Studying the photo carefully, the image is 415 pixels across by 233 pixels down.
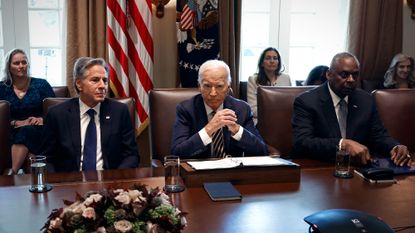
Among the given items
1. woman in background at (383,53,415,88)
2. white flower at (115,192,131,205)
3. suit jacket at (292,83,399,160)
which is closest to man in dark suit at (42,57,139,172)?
suit jacket at (292,83,399,160)

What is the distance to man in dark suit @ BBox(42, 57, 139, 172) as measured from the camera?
2.18m

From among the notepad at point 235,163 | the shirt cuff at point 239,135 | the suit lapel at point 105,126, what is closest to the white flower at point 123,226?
the notepad at point 235,163

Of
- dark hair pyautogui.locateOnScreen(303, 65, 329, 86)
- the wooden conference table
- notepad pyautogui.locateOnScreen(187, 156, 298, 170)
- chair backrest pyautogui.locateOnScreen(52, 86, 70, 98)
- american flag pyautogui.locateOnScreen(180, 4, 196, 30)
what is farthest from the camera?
dark hair pyautogui.locateOnScreen(303, 65, 329, 86)

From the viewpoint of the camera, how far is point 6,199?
145 cm

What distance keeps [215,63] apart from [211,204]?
0.98 meters

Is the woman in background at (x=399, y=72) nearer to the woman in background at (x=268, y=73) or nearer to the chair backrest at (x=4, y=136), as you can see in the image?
the woman in background at (x=268, y=73)

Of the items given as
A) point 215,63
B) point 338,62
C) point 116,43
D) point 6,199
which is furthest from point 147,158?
point 6,199

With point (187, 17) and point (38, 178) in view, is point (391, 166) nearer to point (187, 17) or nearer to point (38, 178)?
point (38, 178)

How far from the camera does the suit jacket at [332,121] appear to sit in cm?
228

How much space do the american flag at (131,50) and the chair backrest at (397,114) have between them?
1719mm

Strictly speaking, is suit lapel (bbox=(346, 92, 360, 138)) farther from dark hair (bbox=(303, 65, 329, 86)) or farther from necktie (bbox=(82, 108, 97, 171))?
dark hair (bbox=(303, 65, 329, 86))

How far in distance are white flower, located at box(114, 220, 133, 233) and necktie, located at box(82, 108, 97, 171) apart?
1.32m

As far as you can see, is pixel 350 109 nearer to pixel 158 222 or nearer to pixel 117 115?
pixel 117 115

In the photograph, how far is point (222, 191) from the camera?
1509 millimetres
